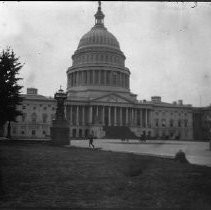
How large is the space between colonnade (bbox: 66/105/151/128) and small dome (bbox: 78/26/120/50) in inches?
884

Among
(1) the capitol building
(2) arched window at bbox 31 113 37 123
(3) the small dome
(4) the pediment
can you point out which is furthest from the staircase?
(3) the small dome

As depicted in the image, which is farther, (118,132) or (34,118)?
(34,118)

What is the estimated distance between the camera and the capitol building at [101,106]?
99438 millimetres

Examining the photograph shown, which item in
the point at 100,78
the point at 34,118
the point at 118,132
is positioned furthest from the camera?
the point at 100,78

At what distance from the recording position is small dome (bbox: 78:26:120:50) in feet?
378

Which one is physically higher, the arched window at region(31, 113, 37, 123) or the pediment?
the pediment

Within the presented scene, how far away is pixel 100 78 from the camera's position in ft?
369

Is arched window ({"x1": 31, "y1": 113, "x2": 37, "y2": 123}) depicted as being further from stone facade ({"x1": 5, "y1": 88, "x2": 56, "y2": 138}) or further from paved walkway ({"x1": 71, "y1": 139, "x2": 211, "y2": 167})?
paved walkway ({"x1": 71, "y1": 139, "x2": 211, "y2": 167})

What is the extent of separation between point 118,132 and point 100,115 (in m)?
13.0

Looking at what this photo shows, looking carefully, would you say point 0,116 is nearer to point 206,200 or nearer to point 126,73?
point 206,200

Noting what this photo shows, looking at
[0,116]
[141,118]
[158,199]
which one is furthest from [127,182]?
[141,118]

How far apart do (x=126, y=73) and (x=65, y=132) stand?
80363 mm

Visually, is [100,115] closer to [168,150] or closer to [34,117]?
[34,117]

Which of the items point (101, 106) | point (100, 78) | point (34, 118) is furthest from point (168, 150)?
point (100, 78)
